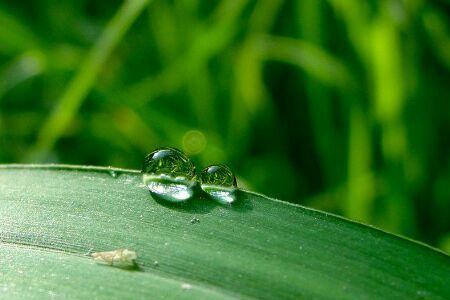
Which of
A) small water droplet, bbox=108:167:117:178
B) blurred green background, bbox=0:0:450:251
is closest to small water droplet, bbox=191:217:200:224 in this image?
small water droplet, bbox=108:167:117:178

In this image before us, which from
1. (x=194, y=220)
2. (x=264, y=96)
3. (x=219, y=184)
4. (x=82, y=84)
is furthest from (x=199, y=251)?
(x=264, y=96)

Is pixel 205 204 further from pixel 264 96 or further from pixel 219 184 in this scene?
pixel 264 96

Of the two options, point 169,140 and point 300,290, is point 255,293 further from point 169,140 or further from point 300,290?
point 169,140

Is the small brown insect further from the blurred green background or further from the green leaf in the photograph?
the blurred green background

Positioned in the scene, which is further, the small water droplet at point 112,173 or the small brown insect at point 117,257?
the small water droplet at point 112,173

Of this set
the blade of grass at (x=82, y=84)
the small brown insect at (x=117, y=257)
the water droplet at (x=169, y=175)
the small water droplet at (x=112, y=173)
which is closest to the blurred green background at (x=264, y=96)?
the blade of grass at (x=82, y=84)

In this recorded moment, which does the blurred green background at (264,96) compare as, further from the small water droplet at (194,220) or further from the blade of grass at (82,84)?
the small water droplet at (194,220)
